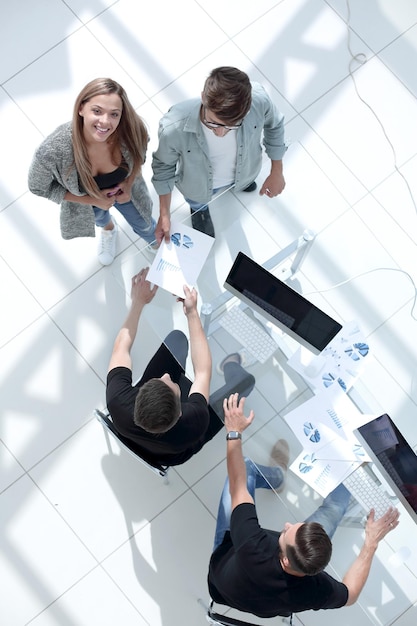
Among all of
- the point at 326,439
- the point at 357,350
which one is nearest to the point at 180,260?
the point at 357,350

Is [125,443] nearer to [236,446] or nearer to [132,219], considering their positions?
[236,446]

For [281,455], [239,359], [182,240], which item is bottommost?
[281,455]

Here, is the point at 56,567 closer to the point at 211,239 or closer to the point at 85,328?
the point at 85,328

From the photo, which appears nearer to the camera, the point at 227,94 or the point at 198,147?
the point at 227,94

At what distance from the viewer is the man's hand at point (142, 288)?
2.94 meters

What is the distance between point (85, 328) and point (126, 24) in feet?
6.51

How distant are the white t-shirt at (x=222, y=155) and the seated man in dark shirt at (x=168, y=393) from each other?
0.61 m

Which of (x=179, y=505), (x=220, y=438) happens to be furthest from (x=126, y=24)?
(x=179, y=505)

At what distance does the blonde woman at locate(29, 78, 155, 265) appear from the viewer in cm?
261

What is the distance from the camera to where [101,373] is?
12.1 feet

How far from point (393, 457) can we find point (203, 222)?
4.47 ft

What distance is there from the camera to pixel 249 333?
3002 mm

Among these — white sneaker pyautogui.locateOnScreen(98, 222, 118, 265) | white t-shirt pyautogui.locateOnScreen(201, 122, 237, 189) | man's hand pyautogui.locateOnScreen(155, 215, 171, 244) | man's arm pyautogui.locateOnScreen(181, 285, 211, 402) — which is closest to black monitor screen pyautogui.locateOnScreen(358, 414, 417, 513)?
man's arm pyautogui.locateOnScreen(181, 285, 211, 402)

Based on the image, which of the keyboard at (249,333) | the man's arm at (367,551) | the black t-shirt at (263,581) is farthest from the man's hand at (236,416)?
the man's arm at (367,551)
